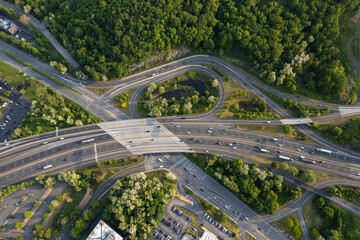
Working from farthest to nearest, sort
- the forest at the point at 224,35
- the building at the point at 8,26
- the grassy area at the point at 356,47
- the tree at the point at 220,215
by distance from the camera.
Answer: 1. the building at the point at 8,26
2. the grassy area at the point at 356,47
3. the forest at the point at 224,35
4. the tree at the point at 220,215

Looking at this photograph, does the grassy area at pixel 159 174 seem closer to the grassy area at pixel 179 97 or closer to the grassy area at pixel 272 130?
the grassy area at pixel 179 97

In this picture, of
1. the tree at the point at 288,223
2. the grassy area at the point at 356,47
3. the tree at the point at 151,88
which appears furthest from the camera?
the grassy area at the point at 356,47

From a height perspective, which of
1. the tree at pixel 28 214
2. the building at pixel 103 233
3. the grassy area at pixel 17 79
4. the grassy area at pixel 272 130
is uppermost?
the grassy area at pixel 272 130

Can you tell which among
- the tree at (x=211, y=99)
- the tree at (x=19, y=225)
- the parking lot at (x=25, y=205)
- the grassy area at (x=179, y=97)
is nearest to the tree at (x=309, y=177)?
the grassy area at (x=179, y=97)

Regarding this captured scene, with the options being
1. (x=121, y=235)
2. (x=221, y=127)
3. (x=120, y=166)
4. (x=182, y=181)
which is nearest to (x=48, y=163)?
(x=120, y=166)

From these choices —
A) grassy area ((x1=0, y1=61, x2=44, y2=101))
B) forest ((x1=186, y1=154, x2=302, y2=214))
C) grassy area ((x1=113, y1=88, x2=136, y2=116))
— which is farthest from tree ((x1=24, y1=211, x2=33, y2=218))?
forest ((x1=186, y1=154, x2=302, y2=214))

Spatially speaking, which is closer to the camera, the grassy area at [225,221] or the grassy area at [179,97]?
the grassy area at [225,221]

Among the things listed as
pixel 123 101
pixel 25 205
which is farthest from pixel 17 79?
pixel 25 205
